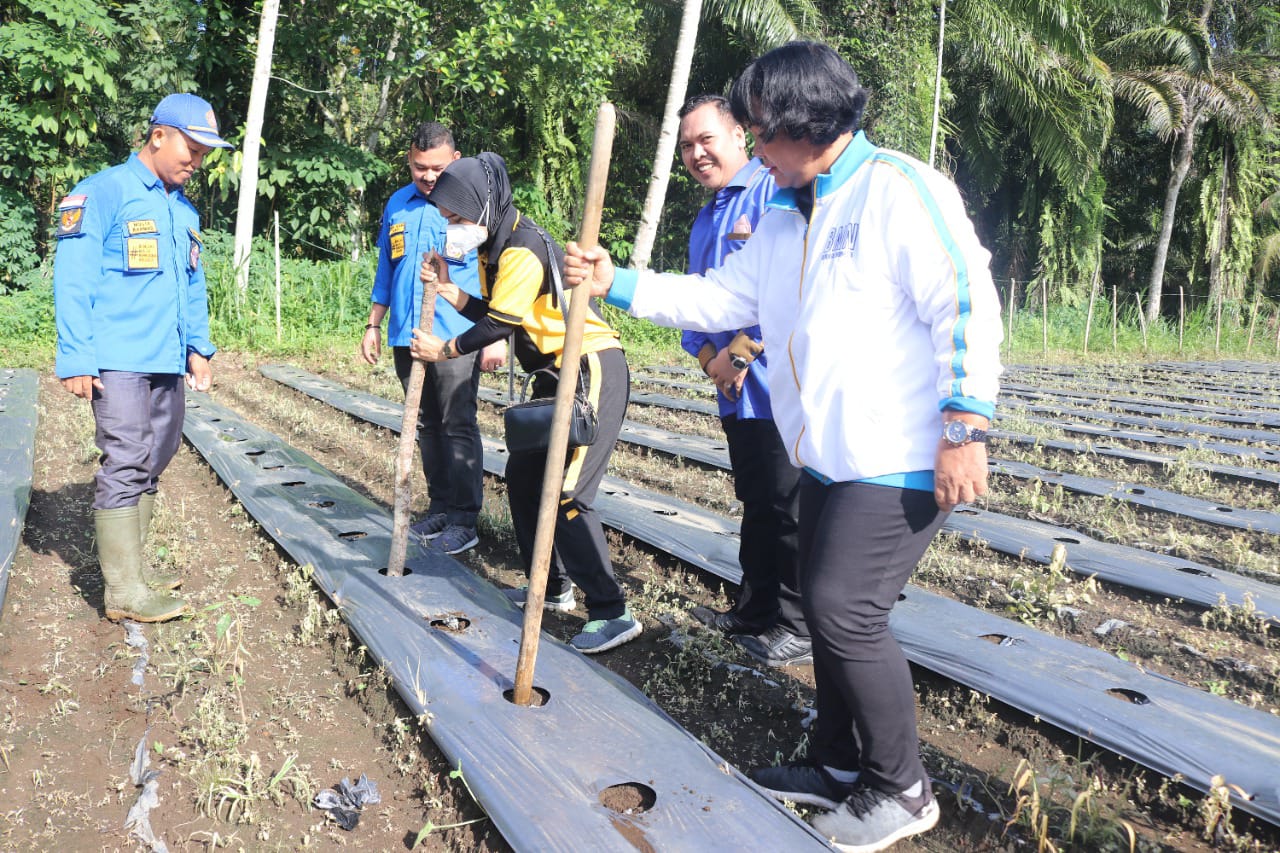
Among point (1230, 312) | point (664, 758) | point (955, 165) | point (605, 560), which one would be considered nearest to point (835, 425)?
point (664, 758)

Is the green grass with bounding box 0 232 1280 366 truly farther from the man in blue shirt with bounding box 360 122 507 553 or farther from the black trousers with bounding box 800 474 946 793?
the black trousers with bounding box 800 474 946 793

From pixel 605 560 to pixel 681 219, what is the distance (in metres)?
19.2

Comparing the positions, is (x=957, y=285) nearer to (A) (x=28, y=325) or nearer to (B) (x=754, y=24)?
(A) (x=28, y=325)

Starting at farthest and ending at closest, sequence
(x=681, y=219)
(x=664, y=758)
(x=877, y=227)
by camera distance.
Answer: (x=681, y=219) < (x=664, y=758) < (x=877, y=227)

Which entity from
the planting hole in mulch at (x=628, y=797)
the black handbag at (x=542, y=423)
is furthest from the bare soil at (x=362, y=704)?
the black handbag at (x=542, y=423)

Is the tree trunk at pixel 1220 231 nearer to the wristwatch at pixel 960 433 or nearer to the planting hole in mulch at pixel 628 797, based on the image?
the wristwatch at pixel 960 433

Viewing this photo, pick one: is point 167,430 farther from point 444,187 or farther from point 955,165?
point 955,165

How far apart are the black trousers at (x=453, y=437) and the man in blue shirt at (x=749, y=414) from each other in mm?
1279

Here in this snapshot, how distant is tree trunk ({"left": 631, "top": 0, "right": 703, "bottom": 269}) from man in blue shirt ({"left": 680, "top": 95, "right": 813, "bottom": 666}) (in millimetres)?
7925

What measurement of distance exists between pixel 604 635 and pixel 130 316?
196 cm

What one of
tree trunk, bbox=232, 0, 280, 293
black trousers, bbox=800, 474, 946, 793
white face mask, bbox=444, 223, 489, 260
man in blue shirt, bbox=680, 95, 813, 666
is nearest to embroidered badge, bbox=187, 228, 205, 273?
white face mask, bbox=444, 223, 489, 260

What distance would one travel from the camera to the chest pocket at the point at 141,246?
3.23m

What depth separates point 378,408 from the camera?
7.92 m

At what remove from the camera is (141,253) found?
3258mm
